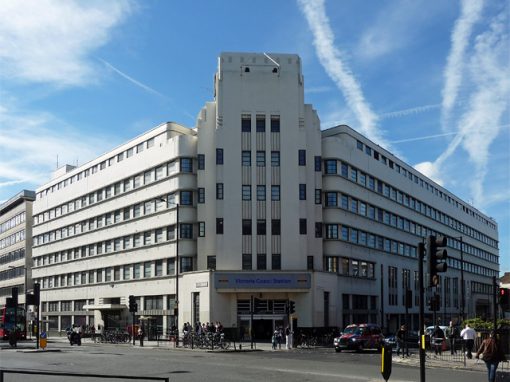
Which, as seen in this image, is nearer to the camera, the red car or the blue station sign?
the red car

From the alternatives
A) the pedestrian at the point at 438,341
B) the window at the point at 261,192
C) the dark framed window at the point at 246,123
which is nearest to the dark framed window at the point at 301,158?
the window at the point at 261,192

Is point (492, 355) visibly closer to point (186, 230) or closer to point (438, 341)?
point (438, 341)

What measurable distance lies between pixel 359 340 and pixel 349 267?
2327cm

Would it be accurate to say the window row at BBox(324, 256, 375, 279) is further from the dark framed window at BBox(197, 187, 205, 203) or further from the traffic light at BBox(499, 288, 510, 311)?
the traffic light at BBox(499, 288, 510, 311)

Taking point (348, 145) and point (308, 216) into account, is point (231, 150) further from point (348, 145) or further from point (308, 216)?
point (348, 145)

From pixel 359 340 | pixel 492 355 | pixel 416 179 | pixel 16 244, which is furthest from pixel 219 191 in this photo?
pixel 16 244

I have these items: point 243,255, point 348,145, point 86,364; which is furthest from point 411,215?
point 86,364

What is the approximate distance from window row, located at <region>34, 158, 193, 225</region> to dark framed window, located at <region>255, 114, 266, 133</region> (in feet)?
23.2

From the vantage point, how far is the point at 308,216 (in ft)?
189

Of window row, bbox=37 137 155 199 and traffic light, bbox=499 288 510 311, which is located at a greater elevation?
window row, bbox=37 137 155 199

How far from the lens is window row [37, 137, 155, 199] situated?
67.9m

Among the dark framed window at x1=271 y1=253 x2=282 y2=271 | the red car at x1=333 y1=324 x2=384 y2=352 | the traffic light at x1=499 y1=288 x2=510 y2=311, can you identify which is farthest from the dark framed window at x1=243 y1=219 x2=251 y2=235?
the traffic light at x1=499 y1=288 x2=510 y2=311

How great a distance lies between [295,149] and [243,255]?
412 inches

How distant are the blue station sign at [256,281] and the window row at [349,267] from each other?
6530 mm
